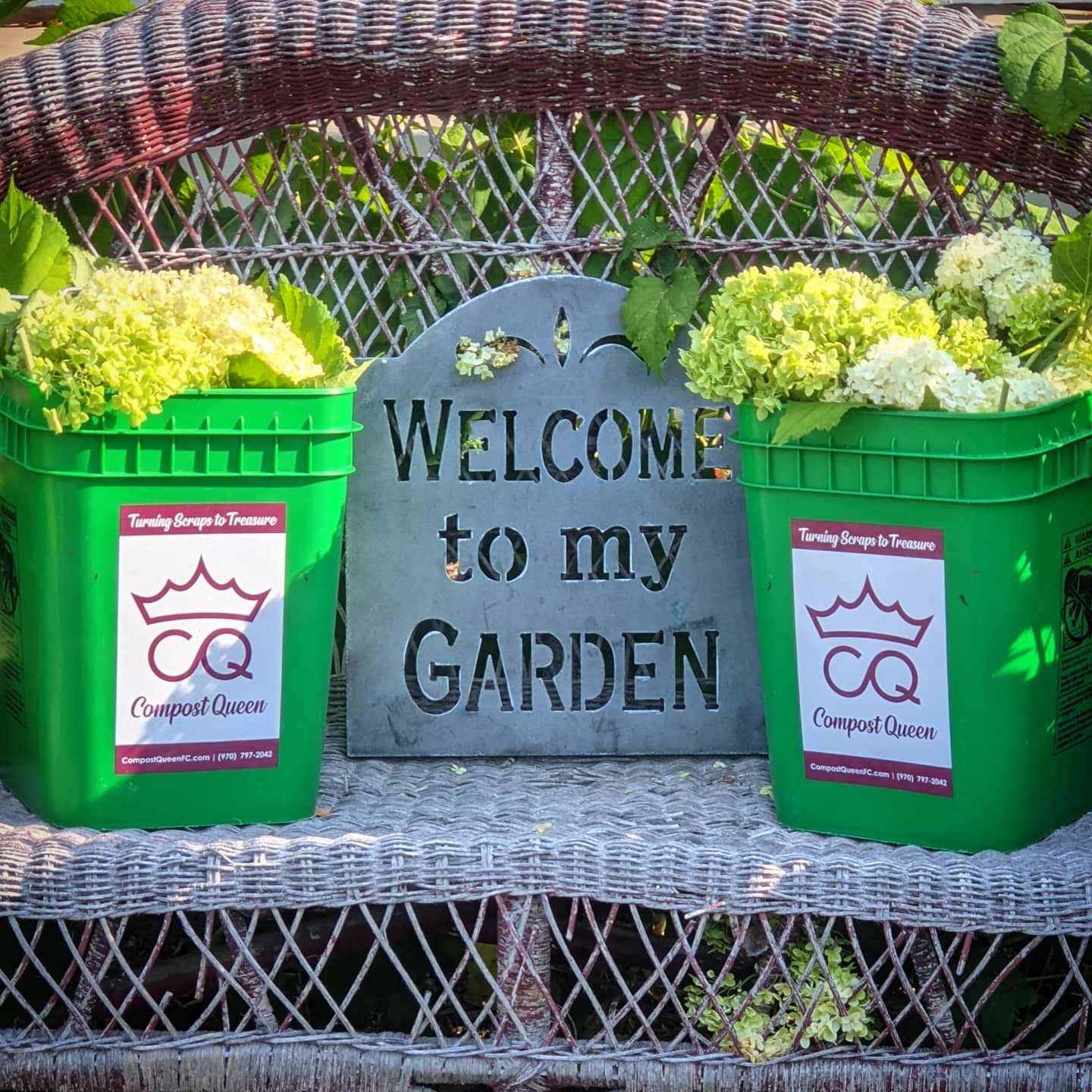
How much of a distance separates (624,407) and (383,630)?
1.36ft

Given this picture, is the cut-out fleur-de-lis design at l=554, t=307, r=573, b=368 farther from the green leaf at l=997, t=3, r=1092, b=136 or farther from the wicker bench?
the green leaf at l=997, t=3, r=1092, b=136

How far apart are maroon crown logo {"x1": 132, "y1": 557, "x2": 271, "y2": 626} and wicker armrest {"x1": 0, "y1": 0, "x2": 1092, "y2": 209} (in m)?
0.62

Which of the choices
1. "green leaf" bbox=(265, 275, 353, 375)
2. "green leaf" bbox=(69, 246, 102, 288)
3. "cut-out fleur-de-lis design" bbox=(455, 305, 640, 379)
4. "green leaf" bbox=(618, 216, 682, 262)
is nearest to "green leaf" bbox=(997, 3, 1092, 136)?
"green leaf" bbox=(618, 216, 682, 262)

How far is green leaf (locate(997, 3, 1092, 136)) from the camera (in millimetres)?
1559

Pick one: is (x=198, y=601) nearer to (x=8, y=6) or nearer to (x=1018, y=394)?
(x=1018, y=394)

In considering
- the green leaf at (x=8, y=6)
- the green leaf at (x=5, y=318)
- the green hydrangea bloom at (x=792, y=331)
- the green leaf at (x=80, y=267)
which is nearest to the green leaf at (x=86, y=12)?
the green leaf at (x=8, y=6)

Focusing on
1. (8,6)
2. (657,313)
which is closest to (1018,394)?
(657,313)

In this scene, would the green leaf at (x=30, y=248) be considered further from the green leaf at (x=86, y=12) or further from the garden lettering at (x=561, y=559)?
the green leaf at (x=86, y=12)

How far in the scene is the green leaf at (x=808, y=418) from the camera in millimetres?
1312

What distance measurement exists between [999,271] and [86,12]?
1.39 metres

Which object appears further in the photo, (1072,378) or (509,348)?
(509,348)

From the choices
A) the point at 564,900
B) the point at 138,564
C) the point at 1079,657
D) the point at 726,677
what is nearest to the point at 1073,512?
the point at 1079,657

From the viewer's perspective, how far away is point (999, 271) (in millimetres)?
1509

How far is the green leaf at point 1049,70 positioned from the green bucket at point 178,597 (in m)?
0.88
